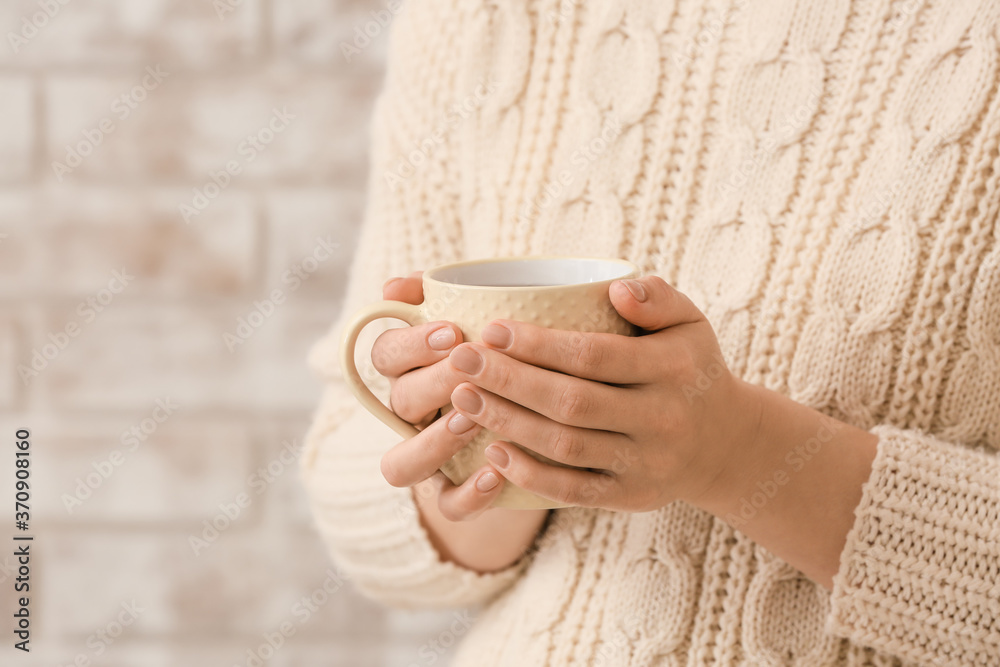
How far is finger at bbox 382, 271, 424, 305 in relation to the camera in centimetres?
49

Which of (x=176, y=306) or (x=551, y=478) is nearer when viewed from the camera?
(x=551, y=478)

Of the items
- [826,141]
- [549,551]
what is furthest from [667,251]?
[549,551]

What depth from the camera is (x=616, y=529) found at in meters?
0.63

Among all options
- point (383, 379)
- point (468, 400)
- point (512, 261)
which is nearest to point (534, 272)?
point (512, 261)

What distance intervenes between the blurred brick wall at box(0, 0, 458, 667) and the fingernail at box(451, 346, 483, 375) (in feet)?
2.24

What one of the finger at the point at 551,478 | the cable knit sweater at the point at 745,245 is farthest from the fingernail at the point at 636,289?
the cable knit sweater at the point at 745,245

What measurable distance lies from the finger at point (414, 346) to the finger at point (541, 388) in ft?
0.08

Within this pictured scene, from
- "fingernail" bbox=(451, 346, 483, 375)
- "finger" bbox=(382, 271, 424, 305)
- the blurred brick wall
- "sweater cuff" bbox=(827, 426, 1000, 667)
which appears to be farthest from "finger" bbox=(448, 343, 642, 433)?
the blurred brick wall

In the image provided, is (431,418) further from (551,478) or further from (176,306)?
(176,306)

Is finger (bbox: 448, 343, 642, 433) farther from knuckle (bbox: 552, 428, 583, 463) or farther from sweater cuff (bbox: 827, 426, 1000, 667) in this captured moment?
sweater cuff (bbox: 827, 426, 1000, 667)

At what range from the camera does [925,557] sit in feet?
1.71

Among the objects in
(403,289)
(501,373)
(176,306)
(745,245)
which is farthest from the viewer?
(176,306)

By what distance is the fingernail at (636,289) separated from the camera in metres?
0.40

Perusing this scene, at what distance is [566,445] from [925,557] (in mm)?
297
